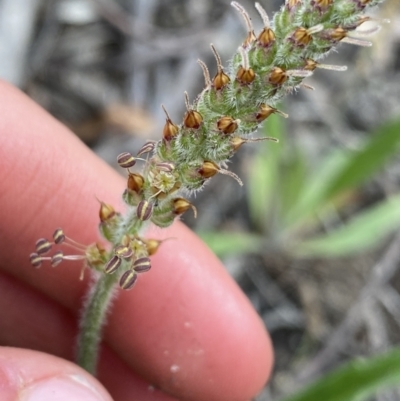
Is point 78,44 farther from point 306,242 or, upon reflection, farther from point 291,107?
point 306,242

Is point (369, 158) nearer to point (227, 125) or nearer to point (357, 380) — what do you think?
point (357, 380)

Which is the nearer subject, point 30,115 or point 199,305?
point 30,115

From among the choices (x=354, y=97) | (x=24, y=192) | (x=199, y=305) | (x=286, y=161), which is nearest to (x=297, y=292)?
(x=286, y=161)

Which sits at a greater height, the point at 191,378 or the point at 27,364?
the point at 27,364

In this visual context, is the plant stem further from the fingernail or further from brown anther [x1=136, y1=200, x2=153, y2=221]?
brown anther [x1=136, y1=200, x2=153, y2=221]

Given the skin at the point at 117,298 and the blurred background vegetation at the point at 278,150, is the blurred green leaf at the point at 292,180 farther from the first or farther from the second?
the skin at the point at 117,298

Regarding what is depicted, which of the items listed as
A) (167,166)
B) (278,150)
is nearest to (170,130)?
(167,166)

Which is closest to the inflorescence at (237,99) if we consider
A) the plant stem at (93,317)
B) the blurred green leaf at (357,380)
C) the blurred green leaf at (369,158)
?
the plant stem at (93,317)
